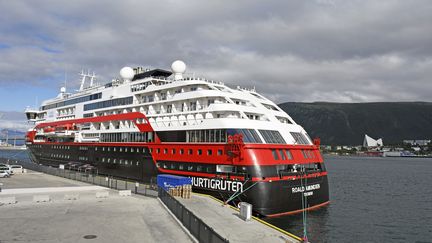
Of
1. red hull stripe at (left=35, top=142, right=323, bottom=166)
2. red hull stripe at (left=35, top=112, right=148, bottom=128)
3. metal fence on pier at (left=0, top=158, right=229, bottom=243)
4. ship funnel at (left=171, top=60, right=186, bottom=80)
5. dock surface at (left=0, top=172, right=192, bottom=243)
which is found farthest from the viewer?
ship funnel at (left=171, top=60, right=186, bottom=80)

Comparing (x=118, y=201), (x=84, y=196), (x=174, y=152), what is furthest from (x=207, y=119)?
(x=84, y=196)

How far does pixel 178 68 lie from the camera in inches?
1684

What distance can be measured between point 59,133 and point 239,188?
40.4 meters

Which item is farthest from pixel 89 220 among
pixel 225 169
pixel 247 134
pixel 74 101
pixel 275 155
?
pixel 74 101

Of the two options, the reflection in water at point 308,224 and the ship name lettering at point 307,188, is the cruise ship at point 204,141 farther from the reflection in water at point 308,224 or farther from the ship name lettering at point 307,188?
the reflection in water at point 308,224

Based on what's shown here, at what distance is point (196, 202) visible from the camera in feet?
90.4

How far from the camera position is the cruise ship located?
28.4 metres

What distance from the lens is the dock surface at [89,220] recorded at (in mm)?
17906

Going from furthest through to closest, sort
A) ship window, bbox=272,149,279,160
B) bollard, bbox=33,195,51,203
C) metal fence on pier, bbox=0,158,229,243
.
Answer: ship window, bbox=272,149,279,160
bollard, bbox=33,195,51,203
metal fence on pier, bbox=0,158,229,243

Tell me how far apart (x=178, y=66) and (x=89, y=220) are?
82.1 ft

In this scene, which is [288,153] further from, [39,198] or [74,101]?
[74,101]

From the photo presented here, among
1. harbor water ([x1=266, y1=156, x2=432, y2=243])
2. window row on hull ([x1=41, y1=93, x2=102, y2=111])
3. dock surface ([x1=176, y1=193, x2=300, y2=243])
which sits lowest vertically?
harbor water ([x1=266, y1=156, x2=432, y2=243])

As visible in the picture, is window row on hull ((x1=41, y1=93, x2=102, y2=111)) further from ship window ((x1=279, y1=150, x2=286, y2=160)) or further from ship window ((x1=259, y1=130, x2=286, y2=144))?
ship window ((x1=279, y1=150, x2=286, y2=160))

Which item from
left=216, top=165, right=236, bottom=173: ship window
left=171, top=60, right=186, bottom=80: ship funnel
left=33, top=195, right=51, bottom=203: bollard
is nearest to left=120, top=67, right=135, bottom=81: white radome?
left=171, top=60, right=186, bottom=80: ship funnel
